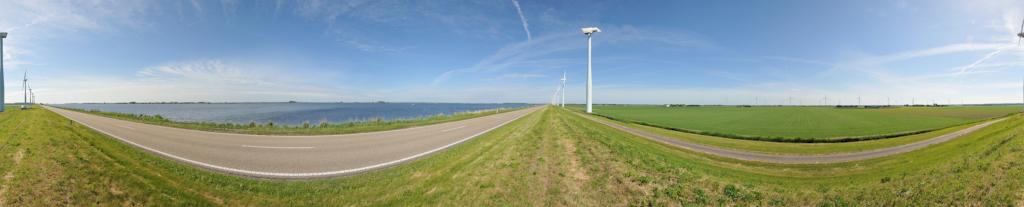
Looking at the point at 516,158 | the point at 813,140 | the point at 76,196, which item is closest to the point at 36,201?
the point at 76,196

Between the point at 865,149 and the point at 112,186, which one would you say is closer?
the point at 112,186

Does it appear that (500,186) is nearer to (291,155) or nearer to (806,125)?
(291,155)

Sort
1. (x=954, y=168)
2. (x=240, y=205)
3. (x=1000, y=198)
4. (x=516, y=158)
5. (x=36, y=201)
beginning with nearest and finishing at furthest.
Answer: (x=36, y=201) → (x=1000, y=198) → (x=240, y=205) → (x=954, y=168) → (x=516, y=158)

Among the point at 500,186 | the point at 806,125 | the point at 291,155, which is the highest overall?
the point at 500,186

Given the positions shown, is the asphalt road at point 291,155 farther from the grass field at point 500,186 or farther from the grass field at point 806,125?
the grass field at point 806,125

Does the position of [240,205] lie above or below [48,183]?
below

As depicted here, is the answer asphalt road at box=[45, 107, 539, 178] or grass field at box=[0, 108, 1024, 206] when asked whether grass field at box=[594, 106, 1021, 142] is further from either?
asphalt road at box=[45, 107, 539, 178]

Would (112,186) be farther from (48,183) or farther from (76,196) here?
(48,183)

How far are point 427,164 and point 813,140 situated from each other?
88.4 feet

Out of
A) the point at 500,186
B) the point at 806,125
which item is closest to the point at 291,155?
the point at 500,186

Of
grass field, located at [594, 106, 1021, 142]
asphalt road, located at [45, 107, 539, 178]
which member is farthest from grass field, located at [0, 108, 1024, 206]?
grass field, located at [594, 106, 1021, 142]

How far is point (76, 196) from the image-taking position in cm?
549

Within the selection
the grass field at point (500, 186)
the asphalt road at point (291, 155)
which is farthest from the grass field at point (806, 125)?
the asphalt road at point (291, 155)

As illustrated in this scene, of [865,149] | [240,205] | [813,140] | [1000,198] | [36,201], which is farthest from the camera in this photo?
[813,140]
